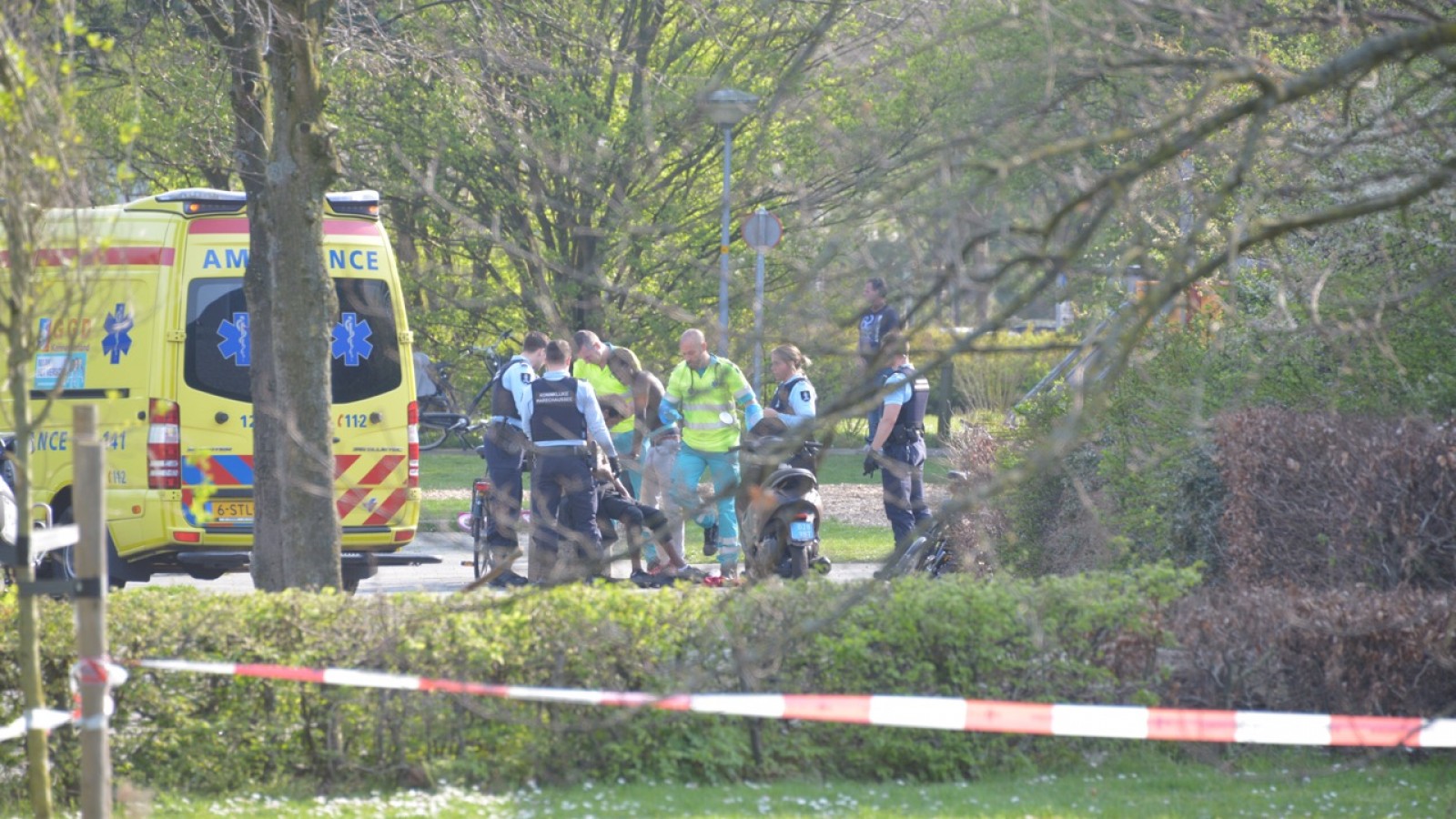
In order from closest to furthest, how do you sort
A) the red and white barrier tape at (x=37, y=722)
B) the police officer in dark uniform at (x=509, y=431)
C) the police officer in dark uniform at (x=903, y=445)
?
the red and white barrier tape at (x=37, y=722) < the police officer in dark uniform at (x=509, y=431) < the police officer in dark uniform at (x=903, y=445)

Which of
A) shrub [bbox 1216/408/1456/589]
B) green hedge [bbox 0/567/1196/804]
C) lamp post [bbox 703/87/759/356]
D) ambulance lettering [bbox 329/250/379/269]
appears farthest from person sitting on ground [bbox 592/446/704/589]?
green hedge [bbox 0/567/1196/804]

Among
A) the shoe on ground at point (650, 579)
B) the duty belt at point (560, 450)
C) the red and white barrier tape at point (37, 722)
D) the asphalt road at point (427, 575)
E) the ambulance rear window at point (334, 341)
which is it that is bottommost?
the asphalt road at point (427, 575)

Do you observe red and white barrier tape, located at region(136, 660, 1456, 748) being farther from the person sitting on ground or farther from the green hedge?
the person sitting on ground

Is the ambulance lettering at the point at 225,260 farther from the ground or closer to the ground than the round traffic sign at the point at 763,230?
closer to the ground

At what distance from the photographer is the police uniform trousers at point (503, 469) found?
10.9 meters

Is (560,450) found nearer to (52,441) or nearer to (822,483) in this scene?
(52,441)

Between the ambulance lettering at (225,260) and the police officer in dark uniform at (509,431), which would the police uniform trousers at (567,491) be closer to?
the police officer in dark uniform at (509,431)

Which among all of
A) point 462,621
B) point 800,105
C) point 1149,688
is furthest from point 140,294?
point 1149,688

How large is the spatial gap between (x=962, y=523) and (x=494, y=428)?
10.8 feet

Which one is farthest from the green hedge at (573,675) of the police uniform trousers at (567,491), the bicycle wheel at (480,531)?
the bicycle wheel at (480,531)

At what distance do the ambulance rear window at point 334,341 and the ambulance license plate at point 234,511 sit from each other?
673 millimetres

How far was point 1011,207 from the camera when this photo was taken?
386cm

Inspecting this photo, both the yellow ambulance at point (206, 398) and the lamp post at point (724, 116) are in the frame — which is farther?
the yellow ambulance at point (206, 398)

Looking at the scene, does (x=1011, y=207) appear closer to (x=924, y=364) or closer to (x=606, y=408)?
(x=924, y=364)
